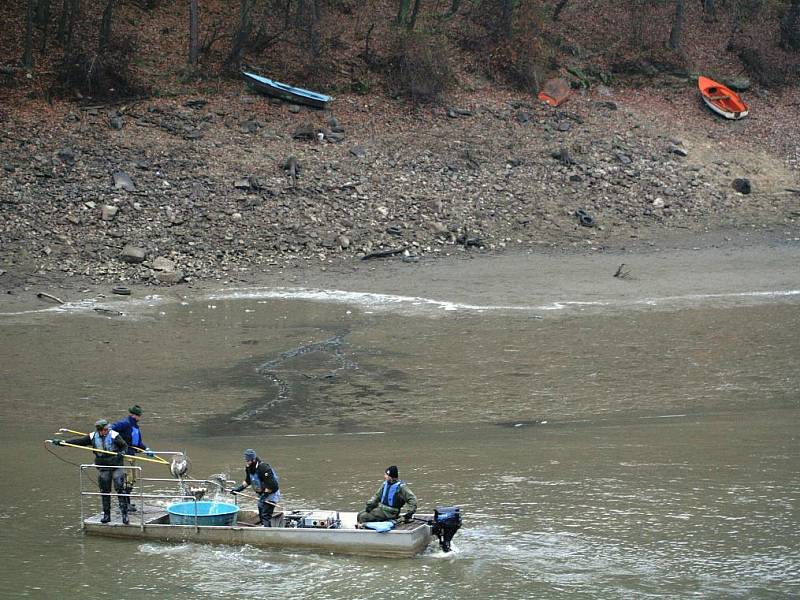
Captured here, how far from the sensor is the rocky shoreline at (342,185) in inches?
1088

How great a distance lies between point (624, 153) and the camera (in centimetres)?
3394

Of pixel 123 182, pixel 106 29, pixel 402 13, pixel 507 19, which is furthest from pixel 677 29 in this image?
pixel 123 182

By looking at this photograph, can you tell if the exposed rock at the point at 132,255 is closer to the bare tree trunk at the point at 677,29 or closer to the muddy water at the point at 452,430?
the muddy water at the point at 452,430

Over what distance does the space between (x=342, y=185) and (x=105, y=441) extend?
18.0m

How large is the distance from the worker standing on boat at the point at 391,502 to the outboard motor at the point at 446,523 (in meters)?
0.33

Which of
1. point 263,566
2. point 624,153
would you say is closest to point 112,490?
point 263,566

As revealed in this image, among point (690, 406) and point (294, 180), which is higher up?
point (294, 180)

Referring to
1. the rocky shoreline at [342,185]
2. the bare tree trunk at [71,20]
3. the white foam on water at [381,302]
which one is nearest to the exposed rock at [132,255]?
the rocky shoreline at [342,185]

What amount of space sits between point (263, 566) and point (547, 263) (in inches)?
661

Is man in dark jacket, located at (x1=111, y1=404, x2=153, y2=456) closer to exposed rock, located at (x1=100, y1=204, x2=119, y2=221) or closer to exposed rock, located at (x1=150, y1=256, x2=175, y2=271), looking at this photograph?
exposed rock, located at (x1=150, y1=256, x2=175, y2=271)

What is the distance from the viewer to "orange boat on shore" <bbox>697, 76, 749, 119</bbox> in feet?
123

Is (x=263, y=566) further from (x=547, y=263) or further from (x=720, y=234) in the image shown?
(x=720, y=234)

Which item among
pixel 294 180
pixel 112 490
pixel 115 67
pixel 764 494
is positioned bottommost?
pixel 112 490

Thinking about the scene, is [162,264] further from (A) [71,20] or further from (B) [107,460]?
(B) [107,460]
